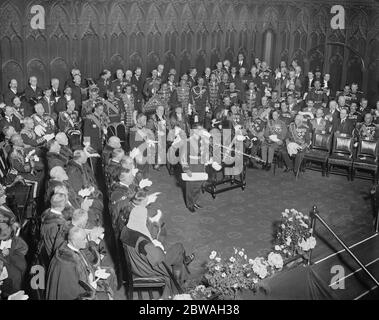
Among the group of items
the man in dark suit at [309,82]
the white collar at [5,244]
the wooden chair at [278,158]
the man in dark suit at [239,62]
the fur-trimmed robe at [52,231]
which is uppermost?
the man in dark suit at [239,62]

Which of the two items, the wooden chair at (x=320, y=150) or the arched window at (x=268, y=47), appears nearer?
the wooden chair at (x=320, y=150)

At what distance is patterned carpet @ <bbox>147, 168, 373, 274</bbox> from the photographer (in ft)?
28.2

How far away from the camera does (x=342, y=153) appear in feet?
39.0

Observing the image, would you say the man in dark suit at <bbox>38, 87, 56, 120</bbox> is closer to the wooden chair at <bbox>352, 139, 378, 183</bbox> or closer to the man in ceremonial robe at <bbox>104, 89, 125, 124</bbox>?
the man in ceremonial robe at <bbox>104, 89, 125, 124</bbox>

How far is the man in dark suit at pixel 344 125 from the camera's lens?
496 inches

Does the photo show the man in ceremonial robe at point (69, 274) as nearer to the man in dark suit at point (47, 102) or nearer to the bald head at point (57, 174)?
the bald head at point (57, 174)

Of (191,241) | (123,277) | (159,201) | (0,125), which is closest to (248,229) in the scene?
(191,241)

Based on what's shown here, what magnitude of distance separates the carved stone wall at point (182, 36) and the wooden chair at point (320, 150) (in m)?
6.98

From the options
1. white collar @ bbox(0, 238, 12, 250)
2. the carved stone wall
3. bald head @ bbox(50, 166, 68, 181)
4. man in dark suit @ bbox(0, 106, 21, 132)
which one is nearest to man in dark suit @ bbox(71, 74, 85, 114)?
the carved stone wall

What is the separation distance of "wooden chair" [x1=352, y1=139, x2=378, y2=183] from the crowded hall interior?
34 millimetres

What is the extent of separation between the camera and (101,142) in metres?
12.2

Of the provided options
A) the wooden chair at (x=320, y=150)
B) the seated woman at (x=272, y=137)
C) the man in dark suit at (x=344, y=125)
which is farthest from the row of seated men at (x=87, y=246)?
the man in dark suit at (x=344, y=125)

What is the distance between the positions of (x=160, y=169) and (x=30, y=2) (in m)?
6.56

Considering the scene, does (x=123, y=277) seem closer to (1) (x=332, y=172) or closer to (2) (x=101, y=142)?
(2) (x=101, y=142)
